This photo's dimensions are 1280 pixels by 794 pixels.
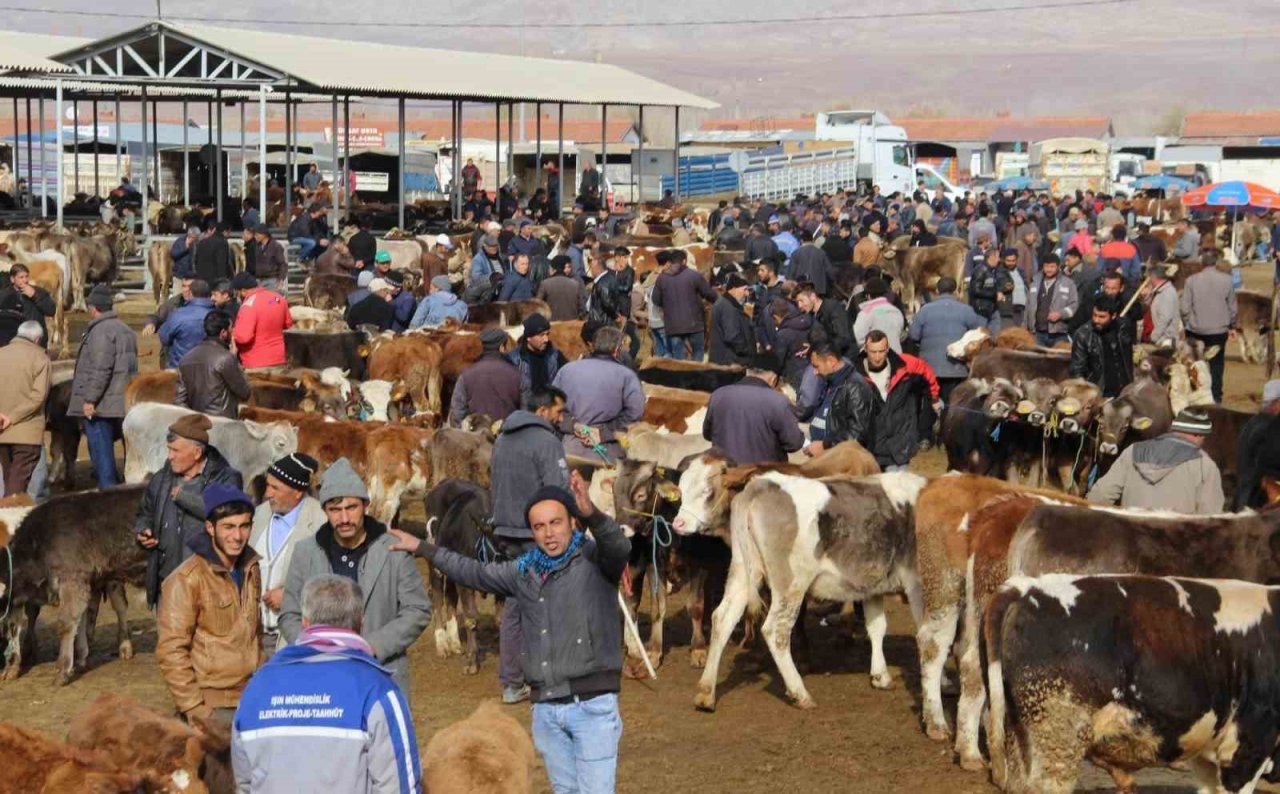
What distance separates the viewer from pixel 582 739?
6.41m

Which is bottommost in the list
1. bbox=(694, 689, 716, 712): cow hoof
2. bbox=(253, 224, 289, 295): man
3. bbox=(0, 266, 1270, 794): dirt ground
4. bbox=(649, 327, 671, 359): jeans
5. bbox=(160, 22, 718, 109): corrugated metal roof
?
bbox=(0, 266, 1270, 794): dirt ground

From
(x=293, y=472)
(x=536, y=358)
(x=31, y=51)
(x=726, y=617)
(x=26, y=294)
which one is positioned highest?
(x=31, y=51)

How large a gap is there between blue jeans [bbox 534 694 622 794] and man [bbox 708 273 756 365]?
1080 cm

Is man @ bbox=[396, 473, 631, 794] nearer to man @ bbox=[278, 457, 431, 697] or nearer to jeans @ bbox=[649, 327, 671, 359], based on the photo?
man @ bbox=[278, 457, 431, 697]

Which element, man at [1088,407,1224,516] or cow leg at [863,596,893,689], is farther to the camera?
cow leg at [863,596,893,689]

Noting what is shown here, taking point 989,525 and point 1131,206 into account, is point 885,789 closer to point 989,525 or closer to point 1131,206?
point 989,525

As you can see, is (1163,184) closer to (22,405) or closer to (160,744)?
(22,405)

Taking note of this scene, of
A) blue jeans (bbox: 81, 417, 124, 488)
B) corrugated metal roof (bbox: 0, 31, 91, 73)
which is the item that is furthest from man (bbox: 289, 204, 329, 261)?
blue jeans (bbox: 81, 417, 124, 488)

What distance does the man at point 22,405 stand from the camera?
42.2 ft

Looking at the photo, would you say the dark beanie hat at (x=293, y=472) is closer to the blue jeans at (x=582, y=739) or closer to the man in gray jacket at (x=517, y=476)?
the blue jeans at (x=582, y=739)

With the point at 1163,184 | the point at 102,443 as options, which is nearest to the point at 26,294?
the point at 102,443

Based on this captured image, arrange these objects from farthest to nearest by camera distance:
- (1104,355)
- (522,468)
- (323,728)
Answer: (1104,355) → (522,468) → (323,728)

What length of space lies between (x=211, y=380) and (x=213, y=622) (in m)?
6.33

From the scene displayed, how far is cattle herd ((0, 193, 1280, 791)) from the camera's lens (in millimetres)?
7336
